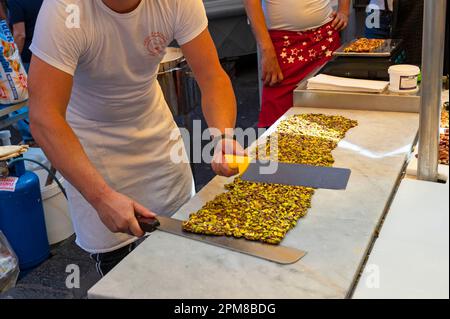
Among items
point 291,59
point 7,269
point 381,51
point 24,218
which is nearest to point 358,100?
point 381,51

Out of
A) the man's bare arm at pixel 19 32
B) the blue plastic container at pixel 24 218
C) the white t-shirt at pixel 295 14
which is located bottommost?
the blue plastic container at pixel 24 218

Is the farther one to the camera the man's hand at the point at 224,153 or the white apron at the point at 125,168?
the white apron at the point at 125,168

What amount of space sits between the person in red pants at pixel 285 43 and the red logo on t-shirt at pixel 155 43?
112 centimetres

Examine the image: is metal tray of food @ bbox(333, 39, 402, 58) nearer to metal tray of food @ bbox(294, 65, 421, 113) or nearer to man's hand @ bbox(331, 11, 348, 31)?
metal tray of food @ bbox(294, 65, 421, 113)

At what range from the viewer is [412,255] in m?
1.06

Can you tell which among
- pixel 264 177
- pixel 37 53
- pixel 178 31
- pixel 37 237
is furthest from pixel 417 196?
pixel 37 237

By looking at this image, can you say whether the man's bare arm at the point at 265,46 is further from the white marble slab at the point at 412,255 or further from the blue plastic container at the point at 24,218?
the white marble slab at the point at 412,255

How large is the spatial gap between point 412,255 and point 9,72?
2191 millimetres

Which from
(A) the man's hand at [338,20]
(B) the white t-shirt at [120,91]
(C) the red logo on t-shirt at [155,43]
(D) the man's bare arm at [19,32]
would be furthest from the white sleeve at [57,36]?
(D) the man's bare arm at [19,32]

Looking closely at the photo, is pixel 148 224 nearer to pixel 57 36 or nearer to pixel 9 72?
pixel 57 36

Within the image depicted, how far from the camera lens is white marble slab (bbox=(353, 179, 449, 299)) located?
3.22ft

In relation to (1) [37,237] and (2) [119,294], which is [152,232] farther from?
(1) [37,237]

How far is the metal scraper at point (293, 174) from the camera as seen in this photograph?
1.43 m

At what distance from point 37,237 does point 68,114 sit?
48.1 inches
